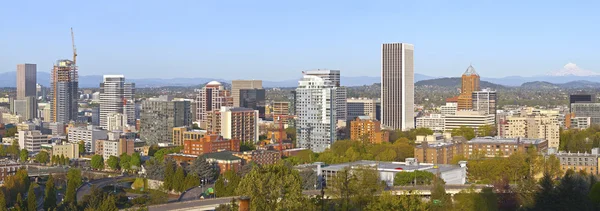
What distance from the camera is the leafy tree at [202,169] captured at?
34531mm

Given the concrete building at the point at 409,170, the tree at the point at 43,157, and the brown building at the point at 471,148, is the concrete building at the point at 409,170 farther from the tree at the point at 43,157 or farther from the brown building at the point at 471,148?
the tree at the point at 43,157

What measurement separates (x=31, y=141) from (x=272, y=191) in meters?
35.1

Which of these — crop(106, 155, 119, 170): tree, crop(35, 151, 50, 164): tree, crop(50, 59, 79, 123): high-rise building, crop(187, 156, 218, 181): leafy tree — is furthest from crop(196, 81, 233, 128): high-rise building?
crop(187, 156, 218, 181): leafy tree

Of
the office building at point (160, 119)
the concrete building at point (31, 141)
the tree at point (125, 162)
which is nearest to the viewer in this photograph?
the tree at point (125, 162)

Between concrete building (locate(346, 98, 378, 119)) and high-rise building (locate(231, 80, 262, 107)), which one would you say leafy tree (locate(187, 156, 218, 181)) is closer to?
concrete building (locate(346, 98, 378, 119))

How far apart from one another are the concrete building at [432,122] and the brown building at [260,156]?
2150cm

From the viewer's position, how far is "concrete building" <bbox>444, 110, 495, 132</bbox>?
184 feet

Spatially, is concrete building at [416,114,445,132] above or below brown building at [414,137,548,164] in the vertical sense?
above

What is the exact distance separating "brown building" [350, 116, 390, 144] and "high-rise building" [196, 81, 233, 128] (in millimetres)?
14675

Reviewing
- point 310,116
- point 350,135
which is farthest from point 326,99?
point 350,135

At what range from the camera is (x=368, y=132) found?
48594 millimetres

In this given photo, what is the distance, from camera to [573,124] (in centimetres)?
6056

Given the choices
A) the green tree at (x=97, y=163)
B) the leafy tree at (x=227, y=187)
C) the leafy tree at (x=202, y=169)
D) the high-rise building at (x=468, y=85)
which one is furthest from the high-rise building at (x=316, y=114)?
the high-rise building at (x=468, y=85)

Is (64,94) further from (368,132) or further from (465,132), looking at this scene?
(465,132)
